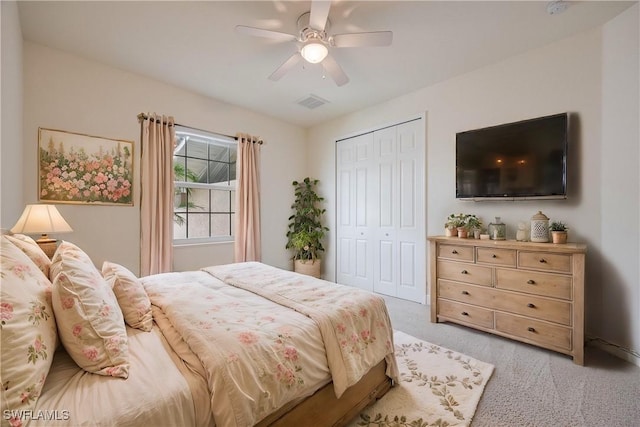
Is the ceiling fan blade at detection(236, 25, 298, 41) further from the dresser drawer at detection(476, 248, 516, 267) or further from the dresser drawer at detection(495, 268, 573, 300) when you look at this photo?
the dresser drawer at detection(495, 268, 573, 300)

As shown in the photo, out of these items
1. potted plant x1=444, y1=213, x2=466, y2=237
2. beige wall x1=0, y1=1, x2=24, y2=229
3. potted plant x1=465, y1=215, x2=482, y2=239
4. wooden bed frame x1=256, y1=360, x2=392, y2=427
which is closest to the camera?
wooden bed frame x1=256, y1=360, x2=392, y2=427

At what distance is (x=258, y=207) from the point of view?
4.11 meters

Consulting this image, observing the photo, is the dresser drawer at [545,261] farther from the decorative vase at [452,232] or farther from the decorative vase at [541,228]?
the decorative vase at [452,232]

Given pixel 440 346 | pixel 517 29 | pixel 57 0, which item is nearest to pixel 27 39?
pixel 57 0

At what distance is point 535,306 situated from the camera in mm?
2260

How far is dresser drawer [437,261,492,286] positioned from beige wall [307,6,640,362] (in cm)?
59

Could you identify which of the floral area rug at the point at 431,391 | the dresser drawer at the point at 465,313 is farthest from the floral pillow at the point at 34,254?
the dresser drawer at the point at 465,313

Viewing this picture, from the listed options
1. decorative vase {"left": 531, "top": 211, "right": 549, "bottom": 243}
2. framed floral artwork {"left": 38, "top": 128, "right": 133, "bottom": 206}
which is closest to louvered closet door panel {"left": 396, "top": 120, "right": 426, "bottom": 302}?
decorative vase {"left": 531, "top": 211, "right": 549, "bottom": 243}

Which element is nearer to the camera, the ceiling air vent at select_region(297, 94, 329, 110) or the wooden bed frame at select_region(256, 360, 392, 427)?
the wooden bed frame at select_region(256, 360, 392, 427)

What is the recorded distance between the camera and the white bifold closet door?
139 inches

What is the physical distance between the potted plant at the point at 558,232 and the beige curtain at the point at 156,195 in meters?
3.89

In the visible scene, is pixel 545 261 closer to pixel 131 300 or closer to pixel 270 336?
pixel 270 336

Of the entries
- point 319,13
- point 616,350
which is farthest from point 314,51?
point 616,350

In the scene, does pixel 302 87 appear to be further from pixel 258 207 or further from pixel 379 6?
pixel 258 207
